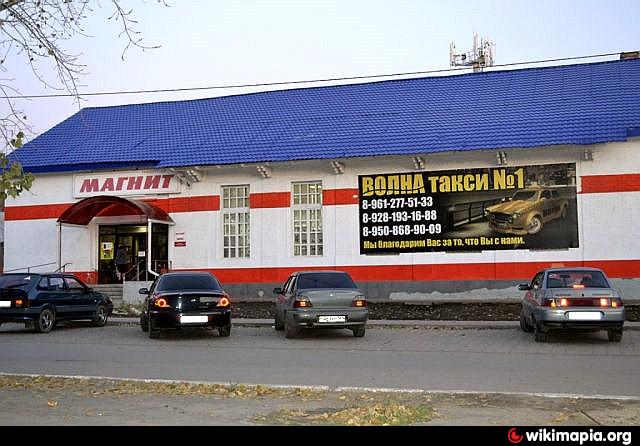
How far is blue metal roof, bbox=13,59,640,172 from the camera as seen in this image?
81.9ft

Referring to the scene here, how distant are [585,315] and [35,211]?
909 inches

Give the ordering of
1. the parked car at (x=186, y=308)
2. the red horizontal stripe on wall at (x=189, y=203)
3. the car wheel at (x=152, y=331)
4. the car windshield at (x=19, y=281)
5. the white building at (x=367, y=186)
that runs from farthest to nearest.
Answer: the red horizontal stripe on wall at (x=189, y=203), the white building at (x=367, y=186), the car windshield at (x=19, y=281), the car wheel at (x=152, y=331), the parked car at (x=186, y=308)

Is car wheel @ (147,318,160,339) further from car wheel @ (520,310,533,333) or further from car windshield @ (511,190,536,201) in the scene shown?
car windshield @ (511,190,536,201)

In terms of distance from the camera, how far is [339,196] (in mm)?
27062

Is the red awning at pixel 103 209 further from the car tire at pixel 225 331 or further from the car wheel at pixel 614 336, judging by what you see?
the car wheel at pixel 614 336

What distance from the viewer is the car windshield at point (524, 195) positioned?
25.1 m

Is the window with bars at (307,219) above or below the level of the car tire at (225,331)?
above

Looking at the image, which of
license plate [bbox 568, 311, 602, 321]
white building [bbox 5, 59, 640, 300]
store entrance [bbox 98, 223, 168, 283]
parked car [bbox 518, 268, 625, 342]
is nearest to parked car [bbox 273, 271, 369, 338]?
parked car [bbox 518, 268, 625, 342]

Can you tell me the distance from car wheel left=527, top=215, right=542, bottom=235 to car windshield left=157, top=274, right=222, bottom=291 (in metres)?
11.7

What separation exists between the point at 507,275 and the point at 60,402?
18.8 metres

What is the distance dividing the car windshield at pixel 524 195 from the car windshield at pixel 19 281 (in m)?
15.3

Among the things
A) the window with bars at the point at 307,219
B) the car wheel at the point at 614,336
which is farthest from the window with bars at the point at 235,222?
the car wheel at the point at 614,336

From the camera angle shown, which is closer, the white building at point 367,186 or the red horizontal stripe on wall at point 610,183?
the red horizontal stripe on wall at point 610,183

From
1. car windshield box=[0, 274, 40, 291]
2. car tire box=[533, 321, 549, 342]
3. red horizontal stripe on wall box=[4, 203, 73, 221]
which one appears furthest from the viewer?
red horizontal stripe on wall box=[4, 203, 73, 221]
